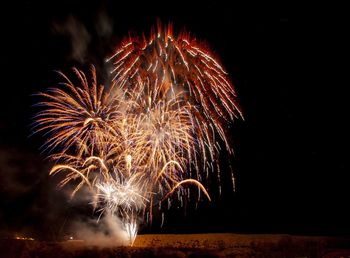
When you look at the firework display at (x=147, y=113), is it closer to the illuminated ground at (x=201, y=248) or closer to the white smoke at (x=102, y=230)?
the illuminated ground at (x=201, y=248)

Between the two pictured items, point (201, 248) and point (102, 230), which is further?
point (102, 230)

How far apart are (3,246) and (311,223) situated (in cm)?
1784

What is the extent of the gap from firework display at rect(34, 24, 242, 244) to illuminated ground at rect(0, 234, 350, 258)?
2.92m

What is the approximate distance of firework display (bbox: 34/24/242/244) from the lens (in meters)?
12.4

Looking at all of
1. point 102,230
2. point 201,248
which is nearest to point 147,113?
point 201,248

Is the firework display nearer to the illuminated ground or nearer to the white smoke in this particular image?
the illuminated ground

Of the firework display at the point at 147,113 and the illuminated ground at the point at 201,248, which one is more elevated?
the firework display at the point at 147,113

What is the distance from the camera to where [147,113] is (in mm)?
13352

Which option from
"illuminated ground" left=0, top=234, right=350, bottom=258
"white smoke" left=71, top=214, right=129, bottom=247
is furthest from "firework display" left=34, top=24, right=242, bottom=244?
→ "white smoke" left=71, top=214, right=129, bottom=247

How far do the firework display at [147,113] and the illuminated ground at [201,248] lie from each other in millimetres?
2917

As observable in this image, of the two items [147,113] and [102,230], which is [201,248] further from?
[102,230]

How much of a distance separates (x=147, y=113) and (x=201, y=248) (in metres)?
5.12

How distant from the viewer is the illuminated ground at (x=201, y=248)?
10.8 meters

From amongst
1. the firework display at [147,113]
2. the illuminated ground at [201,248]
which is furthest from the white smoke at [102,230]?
the firework display at [147,113]
